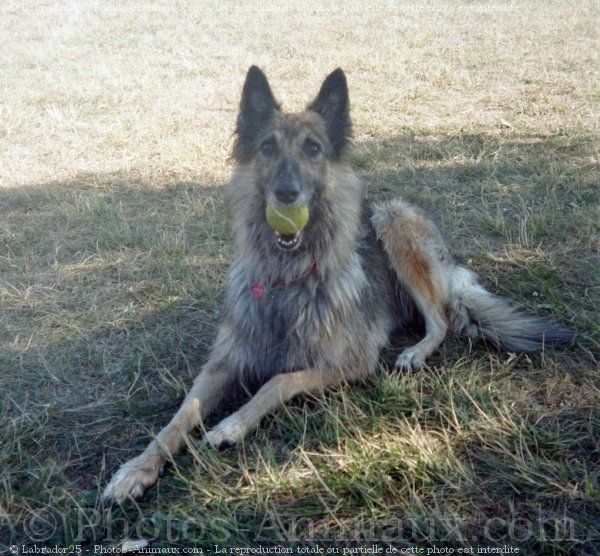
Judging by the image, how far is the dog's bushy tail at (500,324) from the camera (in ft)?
12.8

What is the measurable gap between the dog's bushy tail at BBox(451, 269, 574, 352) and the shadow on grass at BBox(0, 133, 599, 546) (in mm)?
205

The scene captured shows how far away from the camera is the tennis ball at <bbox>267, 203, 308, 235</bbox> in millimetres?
3566

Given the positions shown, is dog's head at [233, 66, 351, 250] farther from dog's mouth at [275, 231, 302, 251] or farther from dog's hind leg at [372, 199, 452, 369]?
dog's hind leg at [372, 199, 452, 369]

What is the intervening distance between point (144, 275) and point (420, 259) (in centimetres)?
230

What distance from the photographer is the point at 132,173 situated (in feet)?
23.7

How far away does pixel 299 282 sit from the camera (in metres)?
3.80

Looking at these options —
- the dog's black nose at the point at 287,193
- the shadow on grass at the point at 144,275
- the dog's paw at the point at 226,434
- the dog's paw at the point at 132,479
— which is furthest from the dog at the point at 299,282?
the dog's paw at the point at 132,479

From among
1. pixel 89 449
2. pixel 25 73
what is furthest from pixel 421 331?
pixel 25 73

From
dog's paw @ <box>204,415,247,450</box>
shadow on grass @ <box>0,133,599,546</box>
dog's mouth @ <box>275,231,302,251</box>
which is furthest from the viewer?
dog's mouth @ <box>275,231,302,251</box>

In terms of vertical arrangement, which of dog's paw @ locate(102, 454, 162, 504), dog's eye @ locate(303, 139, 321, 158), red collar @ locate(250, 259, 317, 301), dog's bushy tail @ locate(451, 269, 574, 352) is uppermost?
dog's eye @ locate(303, 139, 321, 158)

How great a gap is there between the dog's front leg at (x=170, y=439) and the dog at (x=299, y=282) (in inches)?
0.4

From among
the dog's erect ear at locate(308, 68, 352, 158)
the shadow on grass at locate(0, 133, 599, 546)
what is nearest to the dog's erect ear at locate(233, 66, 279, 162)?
the dog's erect ear at locate(308, 68, 352, 158)

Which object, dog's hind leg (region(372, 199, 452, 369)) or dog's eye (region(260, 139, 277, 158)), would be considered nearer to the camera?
dog's eye (region(260, 139, 277, 158))

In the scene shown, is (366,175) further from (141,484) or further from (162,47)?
(162,47)
